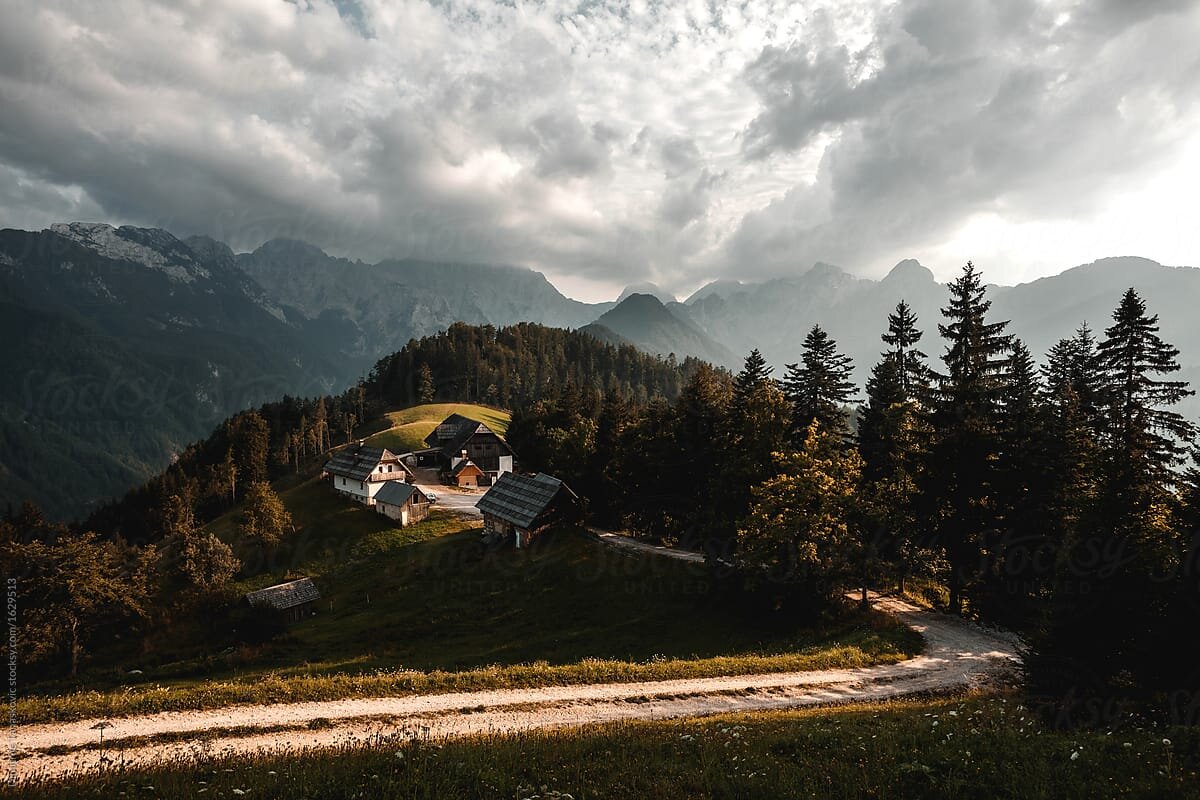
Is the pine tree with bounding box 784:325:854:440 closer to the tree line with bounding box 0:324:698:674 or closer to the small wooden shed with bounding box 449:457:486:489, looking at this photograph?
the tree line with bounding box 0:324:698:674

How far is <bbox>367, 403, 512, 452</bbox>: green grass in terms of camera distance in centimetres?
11031

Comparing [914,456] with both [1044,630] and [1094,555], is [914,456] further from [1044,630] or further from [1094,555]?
[1044,630]

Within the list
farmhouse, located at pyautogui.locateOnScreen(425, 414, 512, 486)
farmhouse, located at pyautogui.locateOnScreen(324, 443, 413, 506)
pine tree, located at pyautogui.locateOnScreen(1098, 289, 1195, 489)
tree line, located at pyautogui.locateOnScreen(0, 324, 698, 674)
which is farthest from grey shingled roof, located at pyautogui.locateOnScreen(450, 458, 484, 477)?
pine tree, located at pyautogui.locateOnScreen(1098, 289, 1195, 489)

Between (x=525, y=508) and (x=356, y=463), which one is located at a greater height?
(x=356, y=463)

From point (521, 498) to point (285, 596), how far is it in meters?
21.0

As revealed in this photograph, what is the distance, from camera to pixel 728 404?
46.4 meters

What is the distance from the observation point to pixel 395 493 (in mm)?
66938

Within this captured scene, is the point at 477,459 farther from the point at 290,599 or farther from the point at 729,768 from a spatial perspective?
the point at 729,768

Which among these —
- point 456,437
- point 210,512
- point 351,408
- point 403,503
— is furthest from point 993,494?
point 351,408

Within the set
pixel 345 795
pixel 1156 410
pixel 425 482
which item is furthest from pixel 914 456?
pixel 425 482

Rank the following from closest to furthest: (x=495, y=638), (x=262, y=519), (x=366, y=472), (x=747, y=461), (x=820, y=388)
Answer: (x=495, y=638)
(x=747, y=461)
(x=820, y=388)
(x=262, y=519)
(x=366, y=472)

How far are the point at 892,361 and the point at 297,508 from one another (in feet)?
239

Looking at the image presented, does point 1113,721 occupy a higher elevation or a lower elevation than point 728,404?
lower

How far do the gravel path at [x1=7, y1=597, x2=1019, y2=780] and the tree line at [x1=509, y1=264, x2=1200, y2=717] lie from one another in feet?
20.4
